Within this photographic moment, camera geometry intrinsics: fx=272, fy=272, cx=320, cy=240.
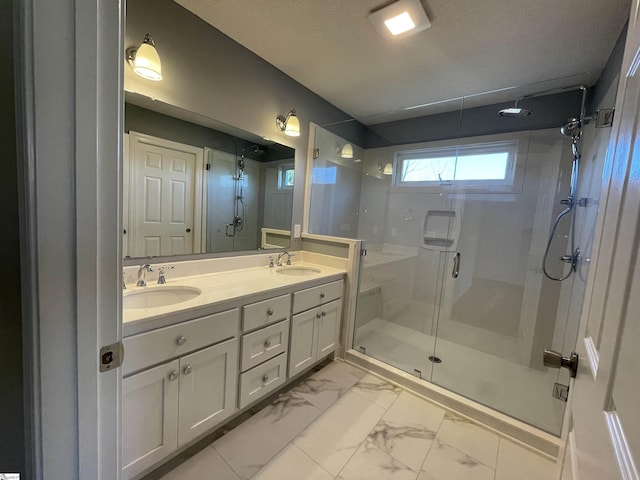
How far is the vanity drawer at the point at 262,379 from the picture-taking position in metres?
1.58

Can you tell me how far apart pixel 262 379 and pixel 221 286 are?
629mm

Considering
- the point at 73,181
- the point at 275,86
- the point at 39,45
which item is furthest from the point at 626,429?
the point at 275,86

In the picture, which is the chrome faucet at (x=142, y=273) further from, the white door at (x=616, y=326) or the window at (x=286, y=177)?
the white door at (x=616, y=326)

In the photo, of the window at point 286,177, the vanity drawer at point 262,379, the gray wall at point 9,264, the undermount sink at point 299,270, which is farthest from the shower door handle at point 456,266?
the gray wall at point 9,264

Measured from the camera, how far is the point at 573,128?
2.17m

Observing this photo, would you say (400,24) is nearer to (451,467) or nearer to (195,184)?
(195,184)

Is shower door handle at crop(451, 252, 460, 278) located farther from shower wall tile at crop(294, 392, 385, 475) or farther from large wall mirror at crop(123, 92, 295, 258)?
large wall mirror at crop(123, 92, 295, 258)

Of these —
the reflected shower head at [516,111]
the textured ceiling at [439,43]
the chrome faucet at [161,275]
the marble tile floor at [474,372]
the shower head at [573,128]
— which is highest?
the textured ceiling at [439,43]

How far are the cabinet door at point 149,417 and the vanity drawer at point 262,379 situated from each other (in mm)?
386

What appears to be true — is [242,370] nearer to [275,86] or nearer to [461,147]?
[275,86]

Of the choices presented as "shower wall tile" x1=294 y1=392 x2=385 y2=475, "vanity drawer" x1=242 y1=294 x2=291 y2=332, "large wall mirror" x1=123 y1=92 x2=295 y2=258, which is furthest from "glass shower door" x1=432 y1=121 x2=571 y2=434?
"large wall mirror" x1=123 y1=92 x2=295 y2=258

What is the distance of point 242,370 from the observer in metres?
1.55

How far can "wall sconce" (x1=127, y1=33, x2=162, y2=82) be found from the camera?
4.66 ft

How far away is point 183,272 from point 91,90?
4.71 feet
